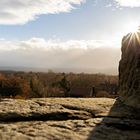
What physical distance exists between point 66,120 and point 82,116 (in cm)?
45

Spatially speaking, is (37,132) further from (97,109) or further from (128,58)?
(128,58)

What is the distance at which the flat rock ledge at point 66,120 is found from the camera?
5795 mm

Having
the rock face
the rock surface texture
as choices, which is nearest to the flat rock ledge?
the rock surface texture

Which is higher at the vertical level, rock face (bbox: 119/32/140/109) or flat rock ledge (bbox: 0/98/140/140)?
rock face (bbox: 119/32/140/109)

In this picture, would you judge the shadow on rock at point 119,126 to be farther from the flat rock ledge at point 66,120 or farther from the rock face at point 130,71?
the rock face at point 130,71

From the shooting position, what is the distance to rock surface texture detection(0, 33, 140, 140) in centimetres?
585

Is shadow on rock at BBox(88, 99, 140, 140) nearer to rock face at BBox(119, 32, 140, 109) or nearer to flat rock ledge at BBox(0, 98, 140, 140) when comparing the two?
flat rock ledge at BBox(0, 98, 140, 140)

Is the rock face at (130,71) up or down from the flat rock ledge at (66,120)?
up

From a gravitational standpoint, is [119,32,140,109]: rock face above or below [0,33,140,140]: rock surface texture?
above

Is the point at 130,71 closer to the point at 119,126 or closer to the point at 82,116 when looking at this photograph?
the point at 82,116

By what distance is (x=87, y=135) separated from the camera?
583cm

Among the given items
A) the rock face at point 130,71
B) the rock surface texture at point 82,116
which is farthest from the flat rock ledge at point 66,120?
the rock face at point 130,71

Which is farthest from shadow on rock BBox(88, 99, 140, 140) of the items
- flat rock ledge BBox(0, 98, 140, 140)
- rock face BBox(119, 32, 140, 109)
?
rock face BBox(119, 32, 140, 109)

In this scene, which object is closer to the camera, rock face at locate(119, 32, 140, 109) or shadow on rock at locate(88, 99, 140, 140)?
shadow on rock at locate(88, 99, 140, 140)
